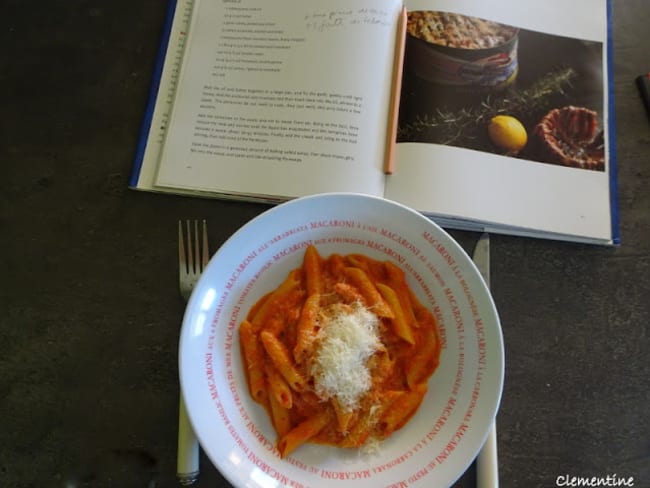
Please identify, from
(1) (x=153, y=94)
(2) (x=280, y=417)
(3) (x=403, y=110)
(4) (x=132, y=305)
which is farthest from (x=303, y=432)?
(1) (x=153, y=94)

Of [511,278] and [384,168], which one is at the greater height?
[384,168]

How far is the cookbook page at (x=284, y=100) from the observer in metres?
0.89

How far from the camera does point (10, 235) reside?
Result: 891 millimetres

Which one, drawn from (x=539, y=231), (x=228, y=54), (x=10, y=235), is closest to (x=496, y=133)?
(x=539, y=231)

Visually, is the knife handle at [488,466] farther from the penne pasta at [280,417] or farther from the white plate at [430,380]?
the penne pasta at [280,417]

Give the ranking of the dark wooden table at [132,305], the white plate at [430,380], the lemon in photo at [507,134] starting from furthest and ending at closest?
the lemon in photo at [507,134] < the dark wooden table at [132,305] < the white plate at [430,380]

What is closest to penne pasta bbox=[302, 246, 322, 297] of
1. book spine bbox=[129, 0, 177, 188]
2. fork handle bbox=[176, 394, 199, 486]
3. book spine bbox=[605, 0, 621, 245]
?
fork handle bbox=[176, 394, 199, 486]

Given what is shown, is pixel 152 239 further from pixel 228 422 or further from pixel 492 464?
pixel 492 464

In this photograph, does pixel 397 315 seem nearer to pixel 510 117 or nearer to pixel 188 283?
pixel 188 283

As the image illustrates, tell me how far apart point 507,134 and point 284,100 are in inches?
17.6

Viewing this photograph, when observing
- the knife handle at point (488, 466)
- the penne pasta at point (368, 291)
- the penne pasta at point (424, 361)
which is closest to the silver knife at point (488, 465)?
the knife handle at point (488, 466)

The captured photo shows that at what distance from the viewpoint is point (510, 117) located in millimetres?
923

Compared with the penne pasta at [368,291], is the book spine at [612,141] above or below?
above

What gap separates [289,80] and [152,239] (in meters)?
0.42
